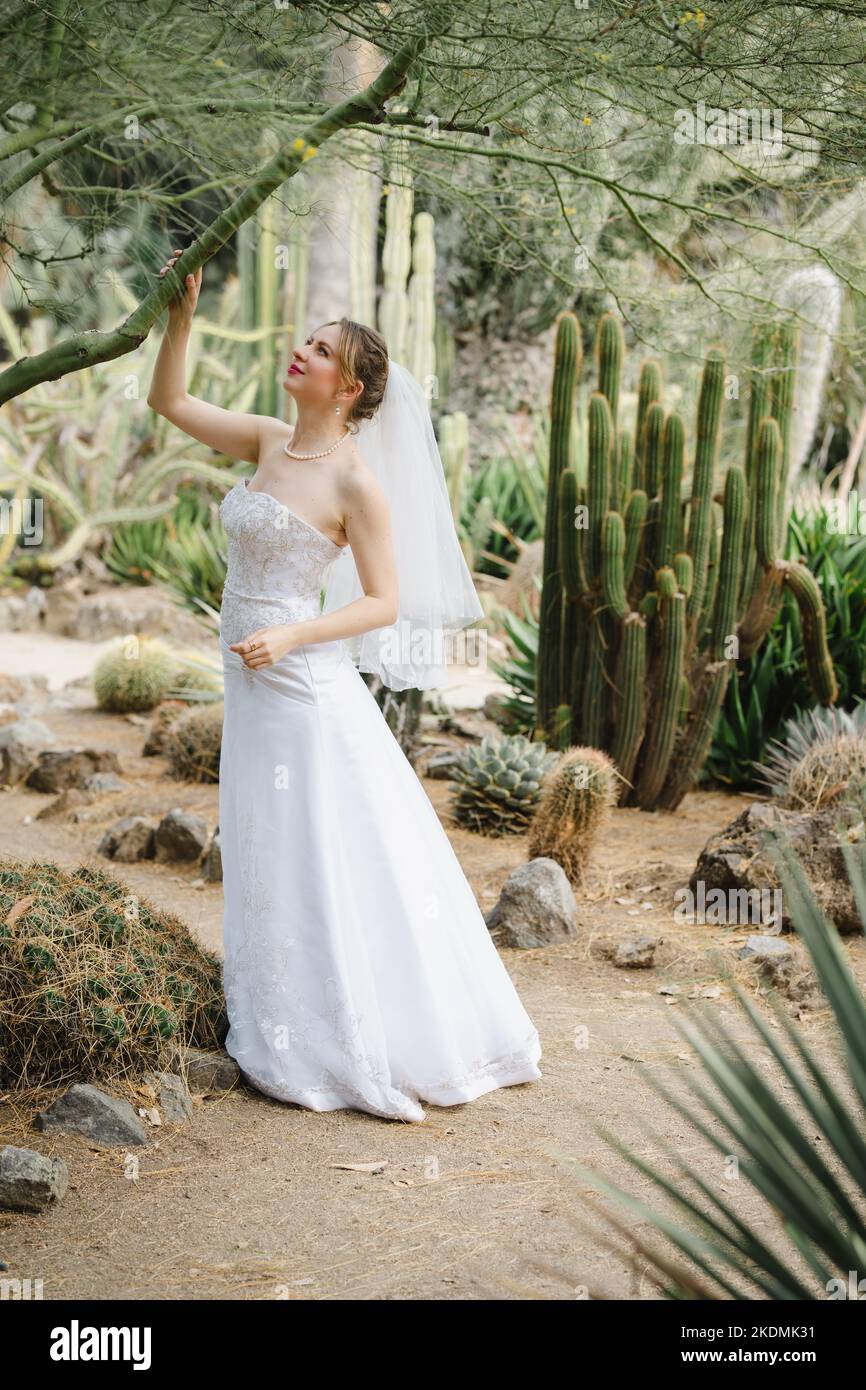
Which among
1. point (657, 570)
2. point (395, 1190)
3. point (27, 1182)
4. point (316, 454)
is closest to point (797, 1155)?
point (395, 1190)

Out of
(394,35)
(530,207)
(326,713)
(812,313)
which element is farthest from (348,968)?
(812,313)

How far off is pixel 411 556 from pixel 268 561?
515 millimetres

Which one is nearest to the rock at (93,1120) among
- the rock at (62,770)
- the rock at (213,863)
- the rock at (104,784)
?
the rock at (213,863)

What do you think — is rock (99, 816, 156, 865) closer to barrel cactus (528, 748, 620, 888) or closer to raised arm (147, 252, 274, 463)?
barrel cactus (528, 748, 620, 888)

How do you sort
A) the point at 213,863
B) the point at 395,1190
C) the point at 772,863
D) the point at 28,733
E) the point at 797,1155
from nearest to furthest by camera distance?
the point at 797,1155 → the point at 395,1190 → the point at 772,863 → the point at 213,863 → the point at 28,733

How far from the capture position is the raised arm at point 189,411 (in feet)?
11.6

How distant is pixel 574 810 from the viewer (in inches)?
221

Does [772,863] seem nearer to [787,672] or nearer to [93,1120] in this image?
[787,672]

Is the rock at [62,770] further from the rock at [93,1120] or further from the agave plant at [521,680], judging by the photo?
the rock at [93,1120]

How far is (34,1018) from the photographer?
10.9 ft

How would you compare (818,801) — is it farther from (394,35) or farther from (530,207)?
(394,35)

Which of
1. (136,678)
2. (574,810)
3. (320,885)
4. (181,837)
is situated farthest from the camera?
(136,678)

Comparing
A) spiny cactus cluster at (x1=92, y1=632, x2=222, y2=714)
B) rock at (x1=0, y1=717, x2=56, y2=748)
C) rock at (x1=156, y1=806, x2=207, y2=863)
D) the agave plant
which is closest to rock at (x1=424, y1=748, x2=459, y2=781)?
the agave plant

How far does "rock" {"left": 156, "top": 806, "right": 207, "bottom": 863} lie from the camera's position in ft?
19.8
